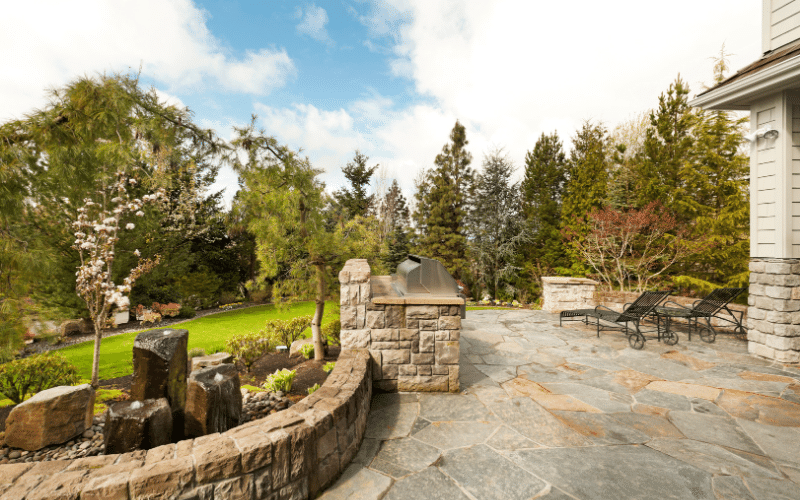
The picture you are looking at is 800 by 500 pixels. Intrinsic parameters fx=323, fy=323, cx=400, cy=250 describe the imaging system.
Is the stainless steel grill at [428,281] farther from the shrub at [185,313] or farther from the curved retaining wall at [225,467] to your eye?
the shrub at [185,313]

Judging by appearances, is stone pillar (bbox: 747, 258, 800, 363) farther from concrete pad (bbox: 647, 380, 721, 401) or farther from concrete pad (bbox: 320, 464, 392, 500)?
concrete pad (bbox: 320, 464, 392, 500)

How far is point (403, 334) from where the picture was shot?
10.5 feet

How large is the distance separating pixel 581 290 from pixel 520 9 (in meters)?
6.12

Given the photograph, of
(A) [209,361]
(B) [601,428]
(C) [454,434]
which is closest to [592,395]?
(B) [601,428]

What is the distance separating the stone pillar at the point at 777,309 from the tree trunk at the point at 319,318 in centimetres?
588

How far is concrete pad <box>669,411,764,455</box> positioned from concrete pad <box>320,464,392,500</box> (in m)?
2.41

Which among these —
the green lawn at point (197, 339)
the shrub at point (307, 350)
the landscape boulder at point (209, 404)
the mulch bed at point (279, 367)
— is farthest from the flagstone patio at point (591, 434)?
the green lawn at point (197, 339)

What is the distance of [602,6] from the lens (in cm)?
558

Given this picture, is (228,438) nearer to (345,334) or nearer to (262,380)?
(345,334)

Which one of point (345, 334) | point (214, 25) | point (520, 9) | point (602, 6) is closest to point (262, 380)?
point (345, 334)

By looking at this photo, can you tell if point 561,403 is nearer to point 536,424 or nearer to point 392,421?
point 536,424

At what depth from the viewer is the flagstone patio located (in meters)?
1.95

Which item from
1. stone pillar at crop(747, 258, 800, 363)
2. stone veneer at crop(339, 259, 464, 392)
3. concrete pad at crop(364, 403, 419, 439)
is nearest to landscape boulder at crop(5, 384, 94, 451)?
stone veneer at crop(339, 259, 464, 392)

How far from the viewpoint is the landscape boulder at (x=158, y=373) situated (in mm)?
2209
